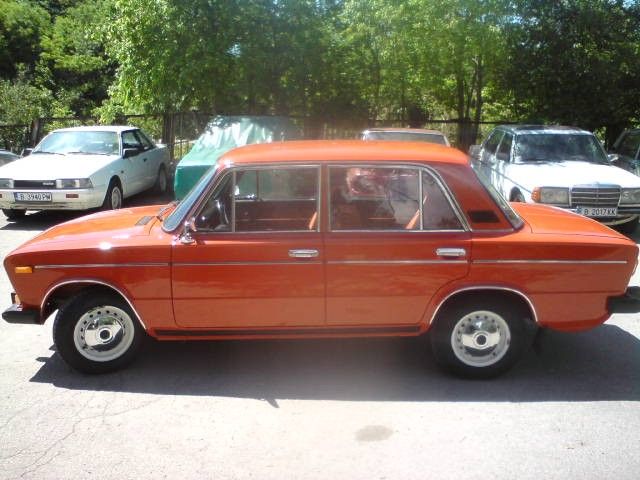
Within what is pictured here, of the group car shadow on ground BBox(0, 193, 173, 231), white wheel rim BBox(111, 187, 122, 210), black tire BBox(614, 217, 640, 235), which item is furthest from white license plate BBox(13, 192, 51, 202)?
black tire BBox(614, 217, 640, 235)

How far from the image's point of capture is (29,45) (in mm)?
32812

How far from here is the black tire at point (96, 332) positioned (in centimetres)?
486

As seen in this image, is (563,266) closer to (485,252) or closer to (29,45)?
(485,252)

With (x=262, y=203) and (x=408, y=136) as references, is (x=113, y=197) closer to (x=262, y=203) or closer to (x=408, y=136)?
(x=408, y=136)

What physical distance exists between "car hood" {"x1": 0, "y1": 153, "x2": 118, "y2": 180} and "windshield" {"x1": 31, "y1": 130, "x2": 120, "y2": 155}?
25 cm

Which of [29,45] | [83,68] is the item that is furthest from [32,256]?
[29,45]

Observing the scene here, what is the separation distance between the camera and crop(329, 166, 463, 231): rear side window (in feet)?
15.6

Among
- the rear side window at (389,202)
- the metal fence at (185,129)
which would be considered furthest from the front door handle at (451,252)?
the metal fence at (185,129)

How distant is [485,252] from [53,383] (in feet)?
10.7

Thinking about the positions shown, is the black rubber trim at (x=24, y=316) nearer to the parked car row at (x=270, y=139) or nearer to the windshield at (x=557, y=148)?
the parked car row at (x=270, y=139)

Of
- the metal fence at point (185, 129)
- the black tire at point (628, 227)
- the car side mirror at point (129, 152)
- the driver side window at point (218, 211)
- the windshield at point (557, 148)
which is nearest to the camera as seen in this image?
the driver side window at point (218, 211)

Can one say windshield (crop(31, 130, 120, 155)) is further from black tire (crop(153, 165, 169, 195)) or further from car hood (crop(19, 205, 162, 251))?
car hood (crop(19, 205, 162, 251))

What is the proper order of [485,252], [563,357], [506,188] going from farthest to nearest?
[506,188] → [563,357] → [485,252]

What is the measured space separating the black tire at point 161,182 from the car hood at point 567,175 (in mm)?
7478
